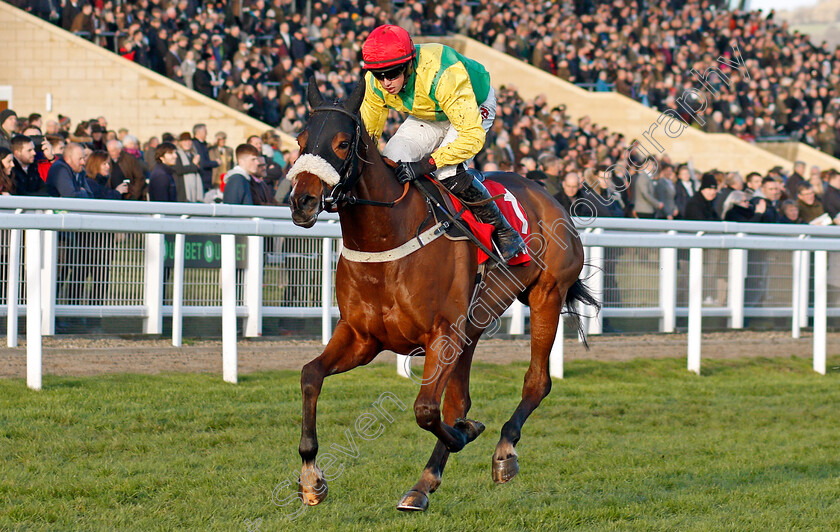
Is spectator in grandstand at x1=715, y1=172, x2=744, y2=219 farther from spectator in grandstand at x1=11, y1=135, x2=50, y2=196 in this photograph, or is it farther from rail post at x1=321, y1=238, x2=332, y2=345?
spectator in grandstand at x1=11, y1=135, x2=50, y2=196

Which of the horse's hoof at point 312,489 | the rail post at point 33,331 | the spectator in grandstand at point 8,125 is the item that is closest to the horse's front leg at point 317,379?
the horse's hoof at point 312,489

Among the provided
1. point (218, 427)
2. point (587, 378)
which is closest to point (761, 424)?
point (587, 378)

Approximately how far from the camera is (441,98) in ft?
14.8

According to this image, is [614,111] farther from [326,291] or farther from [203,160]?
[326,291]

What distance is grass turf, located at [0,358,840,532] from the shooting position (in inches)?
173

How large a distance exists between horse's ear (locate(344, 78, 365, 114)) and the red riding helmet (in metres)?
0.31

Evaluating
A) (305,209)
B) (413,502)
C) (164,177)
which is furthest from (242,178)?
(305,209)

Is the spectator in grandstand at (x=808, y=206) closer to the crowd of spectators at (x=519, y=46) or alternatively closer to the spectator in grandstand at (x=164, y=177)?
the crowd of spectators at (x=519, y=46)

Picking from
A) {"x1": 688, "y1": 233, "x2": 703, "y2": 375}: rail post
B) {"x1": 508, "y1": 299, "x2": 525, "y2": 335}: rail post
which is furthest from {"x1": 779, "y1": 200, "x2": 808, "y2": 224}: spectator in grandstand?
{"x1": 508, "y1": 299, "x2": 525, "y2": 335}: rail post

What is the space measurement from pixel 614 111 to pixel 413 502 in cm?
1840

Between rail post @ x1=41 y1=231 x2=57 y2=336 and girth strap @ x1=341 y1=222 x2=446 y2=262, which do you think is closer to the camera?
girth strap @ x1=341 y1=222 x2=446 y2=262

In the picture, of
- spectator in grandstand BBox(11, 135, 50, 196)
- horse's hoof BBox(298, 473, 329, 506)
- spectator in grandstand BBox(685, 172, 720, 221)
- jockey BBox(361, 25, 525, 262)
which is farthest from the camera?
spectator in grandstand BBox(685, 172, 720, 221)

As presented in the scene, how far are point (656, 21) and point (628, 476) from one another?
21457mm

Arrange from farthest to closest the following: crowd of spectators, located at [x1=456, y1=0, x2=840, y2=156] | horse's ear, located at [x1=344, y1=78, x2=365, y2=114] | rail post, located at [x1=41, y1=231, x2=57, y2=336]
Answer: crowd of spectators, located at [x1=456, y1=0, x2=840, y2=156] < rail post, located at [x1=41, y1=231, x2=57, y2=336] < horse's ear, located at [x1=344, y1=78, x2=365, y2=114]
